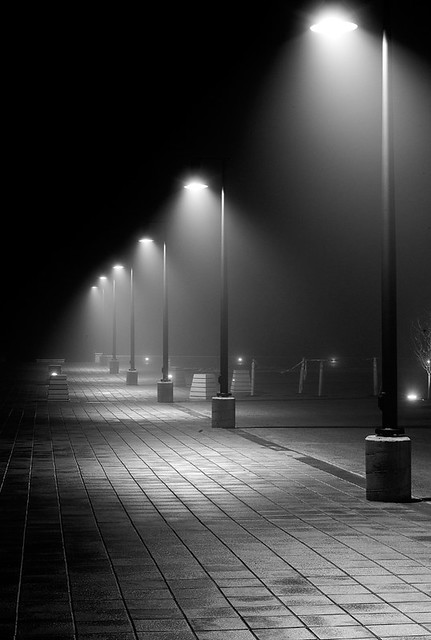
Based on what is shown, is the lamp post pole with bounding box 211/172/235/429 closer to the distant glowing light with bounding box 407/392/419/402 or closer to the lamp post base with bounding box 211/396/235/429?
the lamp post base with bounding box 211/396/235/429

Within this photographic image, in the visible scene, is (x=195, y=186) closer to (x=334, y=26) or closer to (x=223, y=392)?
(x=223, y=392)

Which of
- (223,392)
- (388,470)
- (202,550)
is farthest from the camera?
(223,392)

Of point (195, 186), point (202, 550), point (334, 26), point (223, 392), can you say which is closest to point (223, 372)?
point (223, 392)

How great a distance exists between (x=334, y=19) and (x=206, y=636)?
25.3 feet

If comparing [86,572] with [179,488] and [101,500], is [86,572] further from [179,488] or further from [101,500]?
[179,488]

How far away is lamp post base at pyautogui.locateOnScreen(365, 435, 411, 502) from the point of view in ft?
41.5

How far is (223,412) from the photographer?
75.6 ft

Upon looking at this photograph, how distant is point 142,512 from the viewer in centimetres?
1181

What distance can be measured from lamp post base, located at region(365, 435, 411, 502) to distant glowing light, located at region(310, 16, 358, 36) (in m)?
4.52


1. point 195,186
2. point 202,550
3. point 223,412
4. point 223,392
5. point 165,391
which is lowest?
point 202,550

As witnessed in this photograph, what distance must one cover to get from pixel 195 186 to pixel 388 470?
12.3 m

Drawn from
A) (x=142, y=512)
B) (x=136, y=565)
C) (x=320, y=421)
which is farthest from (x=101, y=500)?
(x=320, y=421)

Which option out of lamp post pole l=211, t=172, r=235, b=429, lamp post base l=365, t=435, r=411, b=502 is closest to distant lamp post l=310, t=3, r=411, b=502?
lamp post base l=365, t=435, r=411, b=502

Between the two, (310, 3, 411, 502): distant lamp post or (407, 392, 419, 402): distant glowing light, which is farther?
(407, 392, 419, 402): distant glowing light
